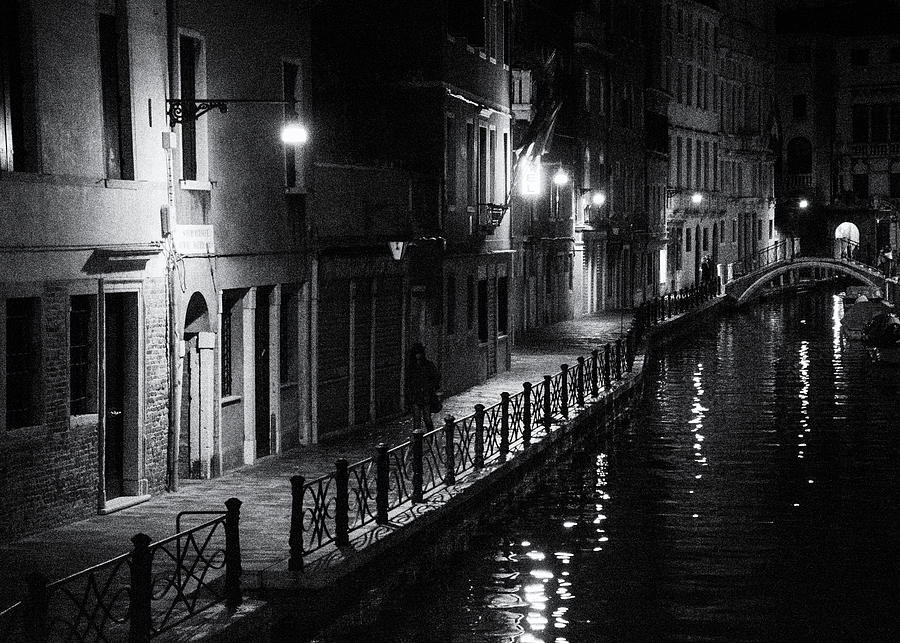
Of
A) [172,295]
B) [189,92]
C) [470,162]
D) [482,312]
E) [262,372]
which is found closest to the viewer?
[172,295]

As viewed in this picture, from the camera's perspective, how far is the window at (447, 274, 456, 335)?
34.6 metres

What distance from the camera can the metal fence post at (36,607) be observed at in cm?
1107

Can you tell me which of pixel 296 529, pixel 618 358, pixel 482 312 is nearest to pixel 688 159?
pixel 618 358

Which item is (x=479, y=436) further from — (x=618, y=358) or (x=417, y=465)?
(x=618, y=358)

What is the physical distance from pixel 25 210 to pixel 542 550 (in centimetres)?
729

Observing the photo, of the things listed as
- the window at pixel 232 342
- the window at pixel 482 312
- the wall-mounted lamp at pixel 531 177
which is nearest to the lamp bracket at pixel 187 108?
the window at pixel 232 342

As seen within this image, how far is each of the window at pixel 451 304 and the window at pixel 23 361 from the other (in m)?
16.5

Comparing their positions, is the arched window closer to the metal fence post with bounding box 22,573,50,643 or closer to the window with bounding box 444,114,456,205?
the window with bounding box 444,114,456,205

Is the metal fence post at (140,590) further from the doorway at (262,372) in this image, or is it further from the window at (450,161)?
the window at (450,161)

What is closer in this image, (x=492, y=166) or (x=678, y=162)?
(x=492, y=166)

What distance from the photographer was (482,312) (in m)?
37.8

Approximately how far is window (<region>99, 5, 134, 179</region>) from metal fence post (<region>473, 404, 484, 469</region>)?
5996 millimetres

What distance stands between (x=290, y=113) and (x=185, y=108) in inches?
170

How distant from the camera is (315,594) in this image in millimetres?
15781
